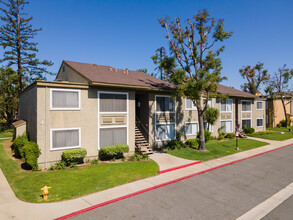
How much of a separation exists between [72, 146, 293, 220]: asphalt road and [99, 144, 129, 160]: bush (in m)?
5.99

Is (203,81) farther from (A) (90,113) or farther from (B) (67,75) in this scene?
(B) (67,75)

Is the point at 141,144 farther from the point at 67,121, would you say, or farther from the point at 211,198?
the point at 211,198

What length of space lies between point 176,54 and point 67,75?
11.5 meters

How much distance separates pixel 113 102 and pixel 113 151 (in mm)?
4141

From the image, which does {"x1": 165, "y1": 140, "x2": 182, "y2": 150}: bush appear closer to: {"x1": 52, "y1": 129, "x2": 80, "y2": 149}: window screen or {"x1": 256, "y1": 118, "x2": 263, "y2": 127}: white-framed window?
{"x1": 52, "y1": 129, "x2": 80, "y2": 149}: window screen

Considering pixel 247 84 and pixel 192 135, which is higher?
pixel 247 84

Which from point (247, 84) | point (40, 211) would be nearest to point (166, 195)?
point (40, 211)

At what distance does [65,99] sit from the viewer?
45.7 ft

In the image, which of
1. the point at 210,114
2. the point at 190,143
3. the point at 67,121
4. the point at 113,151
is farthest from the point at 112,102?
the point at 210,114

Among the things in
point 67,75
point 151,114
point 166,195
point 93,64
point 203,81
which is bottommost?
point 166,195

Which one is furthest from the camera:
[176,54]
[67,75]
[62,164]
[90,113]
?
[67,75]

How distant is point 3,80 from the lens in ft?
108

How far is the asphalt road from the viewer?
7586 millimetres

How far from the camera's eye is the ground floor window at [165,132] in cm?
1941
